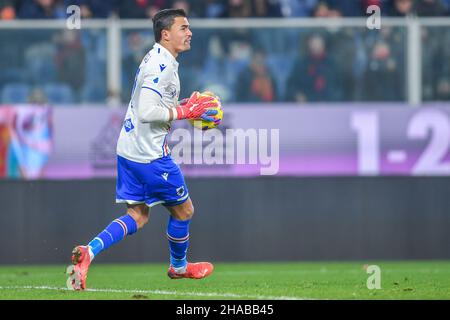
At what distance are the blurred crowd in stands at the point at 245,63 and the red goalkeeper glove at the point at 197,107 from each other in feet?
17.7

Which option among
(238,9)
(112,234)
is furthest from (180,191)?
(238,9)

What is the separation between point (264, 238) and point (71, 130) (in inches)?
116

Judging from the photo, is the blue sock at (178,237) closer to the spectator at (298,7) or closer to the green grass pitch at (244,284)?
the green grass pitch at (244,284)

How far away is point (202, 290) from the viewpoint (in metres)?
9.12

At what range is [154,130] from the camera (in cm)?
947

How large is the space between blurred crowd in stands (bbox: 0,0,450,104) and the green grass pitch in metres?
2.57

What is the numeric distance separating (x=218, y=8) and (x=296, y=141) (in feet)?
7.38

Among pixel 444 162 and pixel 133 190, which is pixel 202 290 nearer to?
pixel 133 190

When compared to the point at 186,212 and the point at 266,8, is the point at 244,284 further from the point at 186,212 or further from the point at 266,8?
the point at 266,8

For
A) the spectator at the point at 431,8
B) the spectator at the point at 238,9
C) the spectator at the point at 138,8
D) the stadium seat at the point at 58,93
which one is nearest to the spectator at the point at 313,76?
the spectator at the point at 238,9

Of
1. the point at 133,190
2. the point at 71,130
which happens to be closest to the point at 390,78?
the point at 71,130

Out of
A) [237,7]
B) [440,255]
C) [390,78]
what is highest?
[237,7]

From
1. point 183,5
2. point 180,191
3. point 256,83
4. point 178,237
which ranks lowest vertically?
point 178,237

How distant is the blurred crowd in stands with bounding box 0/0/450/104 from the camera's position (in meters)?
15.1
